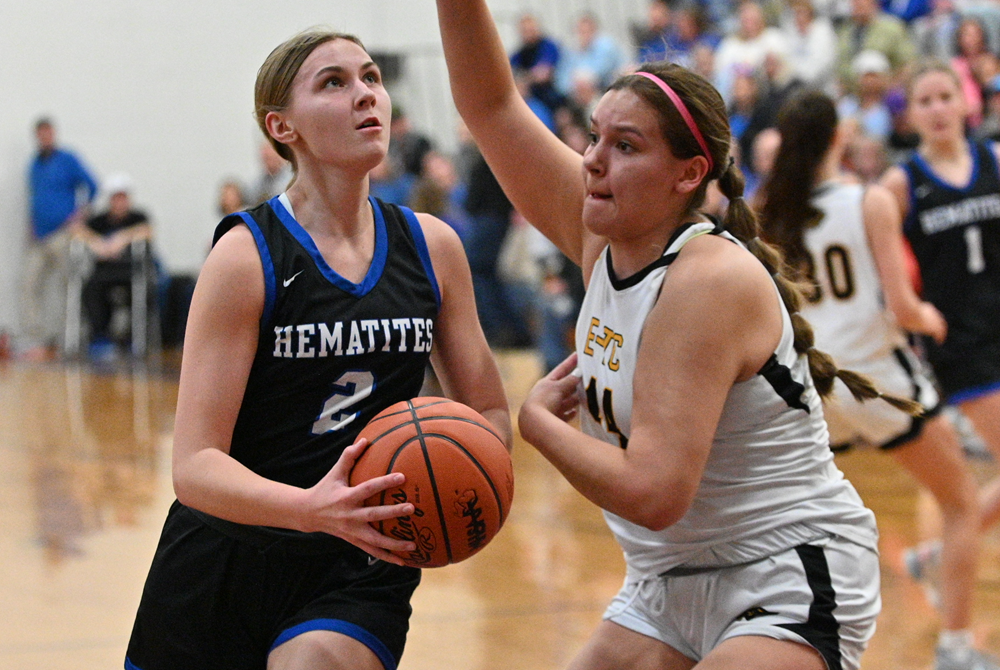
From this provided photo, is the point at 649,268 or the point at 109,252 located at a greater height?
the point at 649,268

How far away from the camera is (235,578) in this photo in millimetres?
2270

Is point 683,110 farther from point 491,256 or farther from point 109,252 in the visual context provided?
point 109,252

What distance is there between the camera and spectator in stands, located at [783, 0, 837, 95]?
10.4 meters

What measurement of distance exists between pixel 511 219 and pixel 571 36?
5.38m

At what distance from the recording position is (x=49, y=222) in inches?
529

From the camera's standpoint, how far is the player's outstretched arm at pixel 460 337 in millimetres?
2441

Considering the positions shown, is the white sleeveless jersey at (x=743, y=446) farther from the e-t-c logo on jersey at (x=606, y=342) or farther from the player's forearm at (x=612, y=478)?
the player's forearm at (x=612, y=478)

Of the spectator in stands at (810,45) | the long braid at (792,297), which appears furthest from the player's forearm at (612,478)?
the spectator in stands at (810,45)

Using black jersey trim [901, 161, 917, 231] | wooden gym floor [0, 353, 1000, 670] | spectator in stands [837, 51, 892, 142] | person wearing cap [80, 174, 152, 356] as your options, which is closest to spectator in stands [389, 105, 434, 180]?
person wearing cap [80, 174, 152, 356]

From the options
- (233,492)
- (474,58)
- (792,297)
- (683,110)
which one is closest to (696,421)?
(792,297)

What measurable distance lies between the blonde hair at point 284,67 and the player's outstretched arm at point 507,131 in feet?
0.89

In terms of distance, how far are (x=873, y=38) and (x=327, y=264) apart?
28.3ft

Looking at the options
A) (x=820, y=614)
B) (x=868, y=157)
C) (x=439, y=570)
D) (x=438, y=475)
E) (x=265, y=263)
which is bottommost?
(x=439, y=570)

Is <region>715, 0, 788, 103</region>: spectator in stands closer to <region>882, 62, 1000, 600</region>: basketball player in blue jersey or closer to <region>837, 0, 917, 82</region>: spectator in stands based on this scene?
<region>837, 0, 917, 82</region>: spectator in stands
